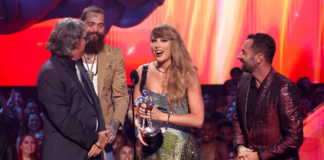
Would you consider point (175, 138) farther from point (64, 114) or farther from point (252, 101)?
point (64, 114)

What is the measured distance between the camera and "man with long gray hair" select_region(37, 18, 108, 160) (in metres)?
2.32

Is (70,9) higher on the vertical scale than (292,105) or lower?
higher

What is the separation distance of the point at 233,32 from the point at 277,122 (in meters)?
3.20

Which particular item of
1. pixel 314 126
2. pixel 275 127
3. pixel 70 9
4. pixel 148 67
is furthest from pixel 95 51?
pixel 314 126

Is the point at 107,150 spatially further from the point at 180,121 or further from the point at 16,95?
the point at 16,95

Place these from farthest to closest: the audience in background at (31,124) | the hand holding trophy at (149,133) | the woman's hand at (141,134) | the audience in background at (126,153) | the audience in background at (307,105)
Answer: the audience in background at (307,105)
the audience in background at (31,124)
the audience in background at (126,153)
the woman's hand at (141,134)
the hand holding trophy at (149,133)

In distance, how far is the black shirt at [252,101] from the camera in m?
2.78

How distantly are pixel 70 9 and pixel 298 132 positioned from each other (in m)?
4.32

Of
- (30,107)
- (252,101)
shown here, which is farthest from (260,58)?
(30,107)

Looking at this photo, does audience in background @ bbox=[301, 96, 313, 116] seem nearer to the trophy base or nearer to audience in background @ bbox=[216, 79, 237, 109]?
audience in background @ bbox=[216, 79, 237, 109]

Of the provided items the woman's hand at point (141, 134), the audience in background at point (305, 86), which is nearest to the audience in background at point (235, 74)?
the audience in background at point (305, 86)

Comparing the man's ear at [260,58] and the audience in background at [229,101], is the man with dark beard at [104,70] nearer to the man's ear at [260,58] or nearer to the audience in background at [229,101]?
the man's ear at [260,58]

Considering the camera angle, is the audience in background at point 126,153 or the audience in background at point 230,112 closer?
the audience in background at point 126,153

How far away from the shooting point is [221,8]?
224 inches
